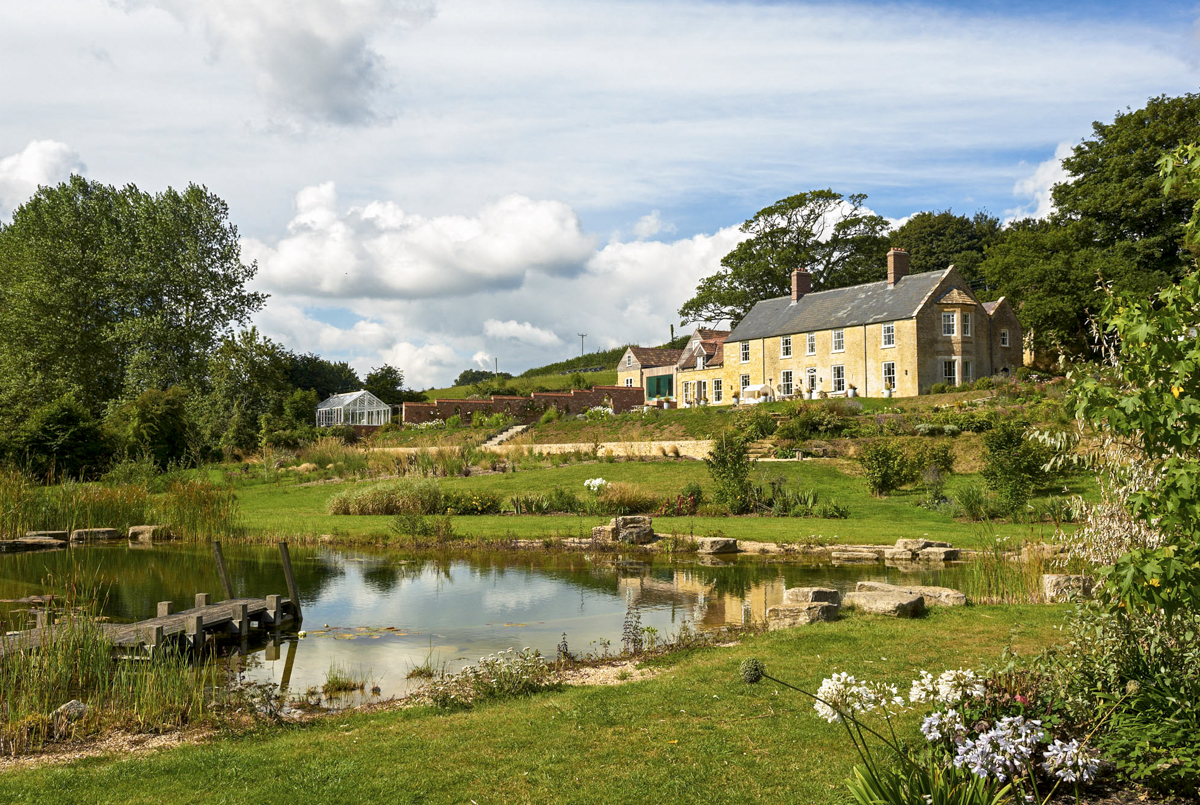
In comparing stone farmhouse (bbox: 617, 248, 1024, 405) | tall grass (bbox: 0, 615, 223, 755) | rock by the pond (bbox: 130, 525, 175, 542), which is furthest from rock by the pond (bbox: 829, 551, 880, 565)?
stone farmhouse (bbox: 617, 248, 1024, 405)

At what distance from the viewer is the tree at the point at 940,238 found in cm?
5900

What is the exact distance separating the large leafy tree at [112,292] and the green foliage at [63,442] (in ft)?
25.6

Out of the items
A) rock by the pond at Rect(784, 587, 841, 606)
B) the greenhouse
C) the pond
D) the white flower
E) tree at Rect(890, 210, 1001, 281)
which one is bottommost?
the pond

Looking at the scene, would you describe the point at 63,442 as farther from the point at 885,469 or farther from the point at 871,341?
the point at 871,341

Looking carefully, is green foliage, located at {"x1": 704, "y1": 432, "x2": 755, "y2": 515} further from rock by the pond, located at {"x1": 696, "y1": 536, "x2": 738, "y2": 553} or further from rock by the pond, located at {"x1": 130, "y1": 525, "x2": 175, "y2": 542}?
rock by the pond, located at {"x1": 130, "y1": 525, "x2": 175, "y2": 542}

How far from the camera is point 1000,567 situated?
11.0m

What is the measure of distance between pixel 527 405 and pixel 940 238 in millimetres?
33037

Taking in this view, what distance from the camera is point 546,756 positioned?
5.47m

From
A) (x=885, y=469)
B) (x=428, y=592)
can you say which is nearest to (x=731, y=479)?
(x=885, y=469)

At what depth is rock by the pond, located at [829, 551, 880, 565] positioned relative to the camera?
1480 cm

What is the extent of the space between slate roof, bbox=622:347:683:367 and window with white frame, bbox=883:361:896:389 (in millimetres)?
24925

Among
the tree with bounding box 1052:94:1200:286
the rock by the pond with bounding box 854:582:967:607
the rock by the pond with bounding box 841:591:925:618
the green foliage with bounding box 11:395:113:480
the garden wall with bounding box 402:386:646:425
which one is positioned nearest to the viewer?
the rock by the pond with bounding box 841:591:925:618

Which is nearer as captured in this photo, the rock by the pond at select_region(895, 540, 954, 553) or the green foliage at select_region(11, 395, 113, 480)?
the rock by the pond at select_region(895, 540, 954, 553)

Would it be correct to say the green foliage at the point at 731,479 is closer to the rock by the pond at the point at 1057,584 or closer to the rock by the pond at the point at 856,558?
the rock by the pond at the point at 856,558
